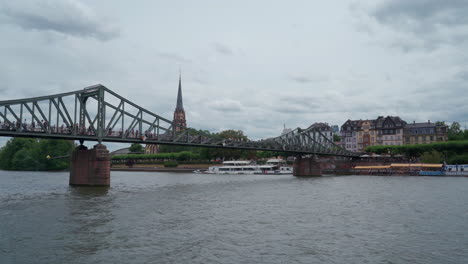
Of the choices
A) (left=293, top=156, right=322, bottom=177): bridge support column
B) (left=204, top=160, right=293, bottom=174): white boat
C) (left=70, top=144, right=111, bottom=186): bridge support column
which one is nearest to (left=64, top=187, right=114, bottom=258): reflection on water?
(left=70, top=144, right=111, bottom=186): bridge support column

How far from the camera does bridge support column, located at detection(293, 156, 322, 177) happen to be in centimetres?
10825

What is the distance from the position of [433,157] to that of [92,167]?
293 ft

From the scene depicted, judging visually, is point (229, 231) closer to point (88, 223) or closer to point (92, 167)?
point (88, 223)

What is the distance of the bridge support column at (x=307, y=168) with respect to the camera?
4262 inches

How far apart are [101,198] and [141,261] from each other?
26020 mm

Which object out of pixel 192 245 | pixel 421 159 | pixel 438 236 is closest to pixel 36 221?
pixel 192 245

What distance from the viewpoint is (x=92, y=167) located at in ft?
188

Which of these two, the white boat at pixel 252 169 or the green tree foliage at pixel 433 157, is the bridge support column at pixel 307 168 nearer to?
the white boat at pixel 252 169

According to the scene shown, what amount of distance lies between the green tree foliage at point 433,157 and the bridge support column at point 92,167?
86.7m

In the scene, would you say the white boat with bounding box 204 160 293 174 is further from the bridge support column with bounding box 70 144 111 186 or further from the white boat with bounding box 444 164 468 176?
the bridge support column with bounding box 70 144 111 186

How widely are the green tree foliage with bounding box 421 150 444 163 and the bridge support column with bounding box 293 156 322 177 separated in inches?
1139

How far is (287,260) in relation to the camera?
1917cm

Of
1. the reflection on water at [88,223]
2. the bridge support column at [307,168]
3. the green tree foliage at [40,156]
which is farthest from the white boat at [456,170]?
the green tree foliage at [40,156]

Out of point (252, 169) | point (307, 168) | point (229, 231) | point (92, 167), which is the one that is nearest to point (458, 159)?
point (307, 168)
